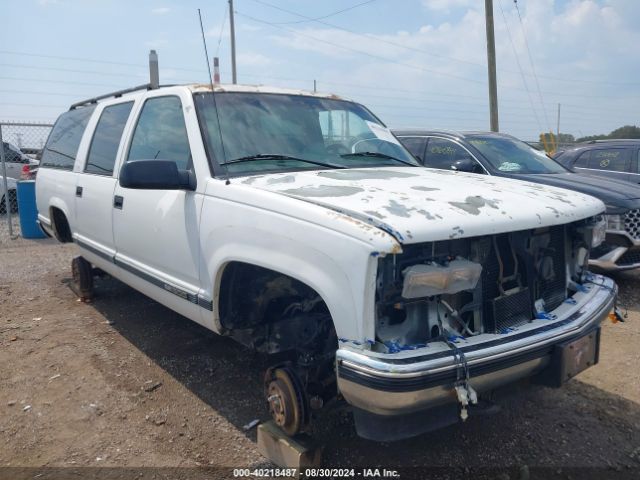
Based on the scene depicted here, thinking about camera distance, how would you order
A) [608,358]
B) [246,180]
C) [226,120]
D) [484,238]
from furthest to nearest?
[608,358] → [226,120] → [246,180] → [484,238]

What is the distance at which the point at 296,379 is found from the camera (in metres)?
2.68

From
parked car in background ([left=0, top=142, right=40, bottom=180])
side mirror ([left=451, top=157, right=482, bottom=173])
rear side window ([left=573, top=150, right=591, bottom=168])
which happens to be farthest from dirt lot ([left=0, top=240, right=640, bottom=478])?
parked car in background ([left=0, top=142, right=40, bottom=180])

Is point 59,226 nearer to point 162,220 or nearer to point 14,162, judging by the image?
point 162,220

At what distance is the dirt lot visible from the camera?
2.95 m

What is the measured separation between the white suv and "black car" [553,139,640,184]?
5709 mm

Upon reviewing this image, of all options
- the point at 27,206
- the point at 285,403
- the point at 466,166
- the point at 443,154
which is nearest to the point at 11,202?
the point at 27,206

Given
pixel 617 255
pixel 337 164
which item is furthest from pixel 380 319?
pixel 617 255

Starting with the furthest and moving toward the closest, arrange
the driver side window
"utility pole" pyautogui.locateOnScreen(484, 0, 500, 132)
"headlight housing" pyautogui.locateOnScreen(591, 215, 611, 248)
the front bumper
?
"utility pole" pyautogui.locateOnScreen(484, 0, 500, 132), the driver side window, "headlight housing" pyautogui.locateOnScreen(591, 215, 611, 248), the front bumper

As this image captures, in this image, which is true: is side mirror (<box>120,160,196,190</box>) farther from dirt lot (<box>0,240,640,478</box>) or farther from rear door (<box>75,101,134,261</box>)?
dirt lot (<box>0,240,640,478</box>)

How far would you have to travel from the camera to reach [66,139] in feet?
18.4

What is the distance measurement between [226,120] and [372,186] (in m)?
1.14

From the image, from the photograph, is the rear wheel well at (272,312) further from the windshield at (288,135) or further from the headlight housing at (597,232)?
the headlight housing at (597,232)

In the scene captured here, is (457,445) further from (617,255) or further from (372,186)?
(617,255)

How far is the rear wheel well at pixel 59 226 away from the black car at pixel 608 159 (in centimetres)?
715
